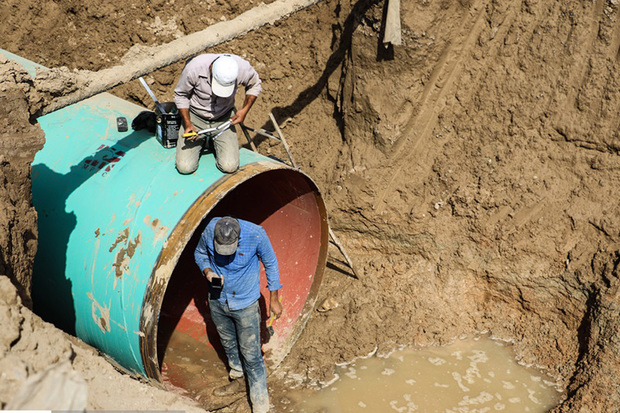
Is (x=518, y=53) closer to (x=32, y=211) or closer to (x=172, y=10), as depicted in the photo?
(x=172, y=10)

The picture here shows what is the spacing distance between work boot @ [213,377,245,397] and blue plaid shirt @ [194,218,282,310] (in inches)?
41.9

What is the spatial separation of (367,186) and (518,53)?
219 centimetres

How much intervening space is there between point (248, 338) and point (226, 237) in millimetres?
1184

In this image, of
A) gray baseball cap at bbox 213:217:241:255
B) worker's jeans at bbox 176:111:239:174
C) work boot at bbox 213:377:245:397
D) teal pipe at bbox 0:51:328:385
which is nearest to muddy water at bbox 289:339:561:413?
work boot at bbox 213:377:245:397

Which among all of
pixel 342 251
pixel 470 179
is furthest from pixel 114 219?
pixel 470 179

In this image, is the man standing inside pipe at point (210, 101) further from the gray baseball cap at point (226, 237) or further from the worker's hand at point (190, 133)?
the gray baseball cap at point (226, 237)

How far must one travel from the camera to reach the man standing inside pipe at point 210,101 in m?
4.74

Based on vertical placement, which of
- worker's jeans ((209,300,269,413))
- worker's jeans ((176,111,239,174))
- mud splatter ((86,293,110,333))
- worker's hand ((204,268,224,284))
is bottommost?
worker's jeans ((209,300,269,413))

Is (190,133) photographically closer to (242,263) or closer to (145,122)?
(145,122)

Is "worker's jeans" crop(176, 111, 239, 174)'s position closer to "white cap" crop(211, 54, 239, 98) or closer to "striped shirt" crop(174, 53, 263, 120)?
"striped shirt" crop(174, 53, 263, 120)

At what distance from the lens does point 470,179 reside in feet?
21.3

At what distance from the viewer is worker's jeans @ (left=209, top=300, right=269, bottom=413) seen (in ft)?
17.1

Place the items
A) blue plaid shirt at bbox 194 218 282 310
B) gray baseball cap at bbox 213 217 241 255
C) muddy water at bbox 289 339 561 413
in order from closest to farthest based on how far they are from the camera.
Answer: gray baseball cap at bbox 213 217 241 255
blue plaid shirt at bbox 194 218 282 310
muddy water at bbox 289 339 561 413

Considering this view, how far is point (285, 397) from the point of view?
221 inches
